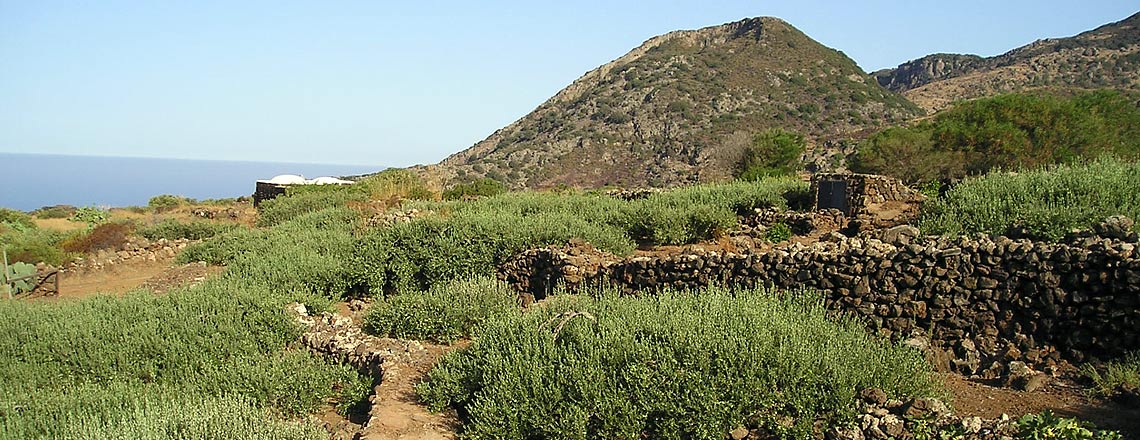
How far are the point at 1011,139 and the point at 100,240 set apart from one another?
23.4m

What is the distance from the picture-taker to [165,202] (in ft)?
96.7

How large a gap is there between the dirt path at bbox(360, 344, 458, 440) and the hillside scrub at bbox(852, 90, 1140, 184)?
18006 millimetres

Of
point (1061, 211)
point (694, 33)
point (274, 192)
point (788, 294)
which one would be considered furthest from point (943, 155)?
point (694, 33)

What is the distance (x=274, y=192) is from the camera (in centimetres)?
2509

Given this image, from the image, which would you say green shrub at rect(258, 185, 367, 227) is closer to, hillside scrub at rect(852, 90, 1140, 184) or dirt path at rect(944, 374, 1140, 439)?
dirt path at rect(944, 374, 1140, 439)

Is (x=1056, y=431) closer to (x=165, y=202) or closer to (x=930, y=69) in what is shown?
(x=165, y=202)

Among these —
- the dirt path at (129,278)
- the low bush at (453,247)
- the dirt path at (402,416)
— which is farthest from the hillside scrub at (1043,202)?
the dirt path at (129,278)

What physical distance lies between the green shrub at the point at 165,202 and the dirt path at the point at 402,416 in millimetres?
25176

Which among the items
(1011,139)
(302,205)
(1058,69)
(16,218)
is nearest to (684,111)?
(1058,69)

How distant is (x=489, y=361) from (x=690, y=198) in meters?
8.43

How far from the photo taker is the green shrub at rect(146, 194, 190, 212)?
28.0 metres

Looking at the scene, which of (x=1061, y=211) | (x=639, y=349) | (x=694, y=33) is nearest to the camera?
(x=639, y=349)

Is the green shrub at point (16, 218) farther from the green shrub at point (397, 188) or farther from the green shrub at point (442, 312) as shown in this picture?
the green shrub at point (442, 312)

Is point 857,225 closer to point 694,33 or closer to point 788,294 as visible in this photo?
point 788,294
